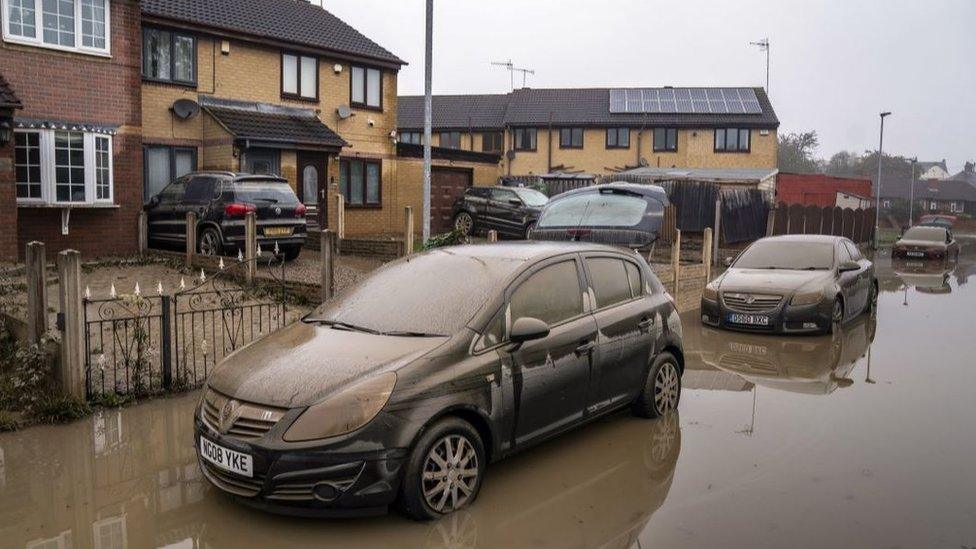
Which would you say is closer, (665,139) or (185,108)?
(185,108)

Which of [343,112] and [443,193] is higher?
[343,112]

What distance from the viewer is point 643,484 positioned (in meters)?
5.67

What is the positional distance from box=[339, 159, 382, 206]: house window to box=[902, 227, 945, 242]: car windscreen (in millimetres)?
19079

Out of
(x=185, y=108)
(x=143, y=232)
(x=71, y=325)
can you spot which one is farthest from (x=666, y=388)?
(x=185, y=108)

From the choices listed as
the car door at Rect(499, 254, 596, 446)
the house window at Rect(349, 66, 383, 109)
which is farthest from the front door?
the car door at Rect(499, 254, 596, 446)

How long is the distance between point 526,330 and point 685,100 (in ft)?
135

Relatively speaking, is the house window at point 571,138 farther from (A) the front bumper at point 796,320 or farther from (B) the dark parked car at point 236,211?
(A) the front bumper at point 796,320

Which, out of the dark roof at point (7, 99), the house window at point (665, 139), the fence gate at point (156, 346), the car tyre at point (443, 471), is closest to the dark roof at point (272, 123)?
the dark roof at point (7, 99)

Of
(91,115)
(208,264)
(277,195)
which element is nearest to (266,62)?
(91,115)

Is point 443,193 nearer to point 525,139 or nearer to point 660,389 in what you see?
point 525,139

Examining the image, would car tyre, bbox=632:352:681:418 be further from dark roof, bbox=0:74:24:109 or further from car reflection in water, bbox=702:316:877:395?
dark roof, bbox=0:74:24:109

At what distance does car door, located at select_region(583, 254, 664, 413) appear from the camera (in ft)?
21.0

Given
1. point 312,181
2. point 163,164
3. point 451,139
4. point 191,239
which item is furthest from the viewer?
point 451,139

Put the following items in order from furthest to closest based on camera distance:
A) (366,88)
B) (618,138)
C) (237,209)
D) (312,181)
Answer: (618,138) → (366,88) → (312,181) → (237,209)
